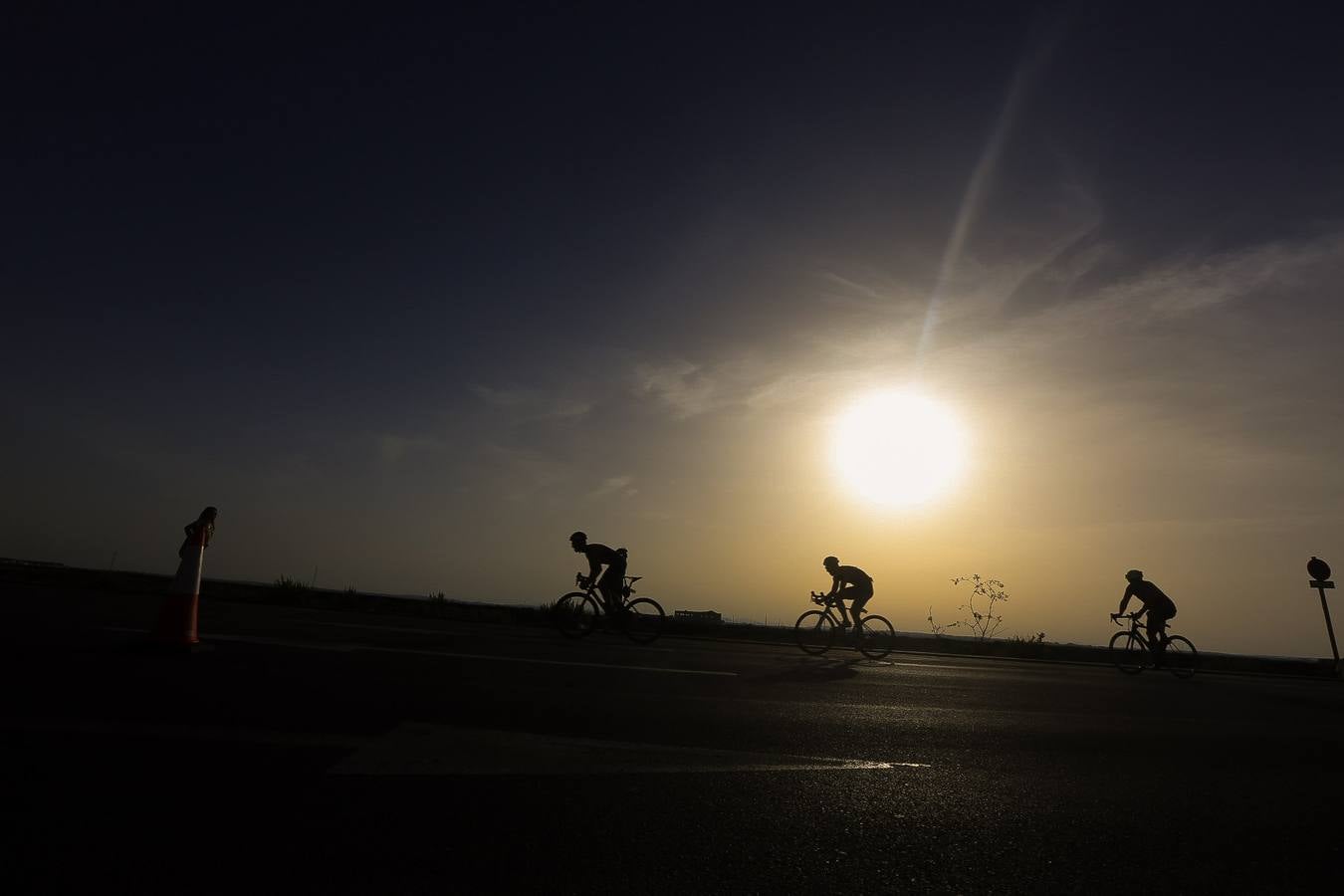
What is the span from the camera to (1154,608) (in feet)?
51.0

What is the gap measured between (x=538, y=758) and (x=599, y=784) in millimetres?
577

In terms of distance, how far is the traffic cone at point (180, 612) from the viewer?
7394 millimetres

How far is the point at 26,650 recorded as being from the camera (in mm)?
6617

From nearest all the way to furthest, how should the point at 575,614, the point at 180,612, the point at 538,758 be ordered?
the point at 538,758
the point at 180,612
the point at 575,614

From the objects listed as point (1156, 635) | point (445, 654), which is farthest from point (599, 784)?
point (1156, 635)

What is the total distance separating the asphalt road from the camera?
278 cm

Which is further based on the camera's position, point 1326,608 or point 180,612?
point 1326,608

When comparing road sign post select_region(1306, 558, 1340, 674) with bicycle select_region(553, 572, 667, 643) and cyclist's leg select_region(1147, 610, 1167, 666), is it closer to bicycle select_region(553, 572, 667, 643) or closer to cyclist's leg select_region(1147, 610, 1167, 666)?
cyclist's leg select_region(1147, 610, 1167, 666)

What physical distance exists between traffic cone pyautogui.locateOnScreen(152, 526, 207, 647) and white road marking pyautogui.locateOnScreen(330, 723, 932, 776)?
420 cm

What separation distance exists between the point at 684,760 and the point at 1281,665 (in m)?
22.7

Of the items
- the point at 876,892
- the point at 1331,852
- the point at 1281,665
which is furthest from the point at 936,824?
the point at 1281,665

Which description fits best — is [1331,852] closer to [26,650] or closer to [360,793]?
[360,793]

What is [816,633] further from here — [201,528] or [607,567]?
[201,528]

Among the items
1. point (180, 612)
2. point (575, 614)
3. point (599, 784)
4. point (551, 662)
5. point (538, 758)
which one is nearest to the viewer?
point (599, 784)
